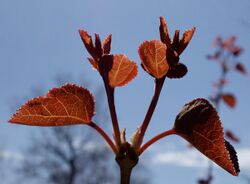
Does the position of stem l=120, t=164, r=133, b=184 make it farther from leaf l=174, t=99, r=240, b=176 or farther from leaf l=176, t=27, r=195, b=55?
leaf l=176, t=27, r=195, b=55

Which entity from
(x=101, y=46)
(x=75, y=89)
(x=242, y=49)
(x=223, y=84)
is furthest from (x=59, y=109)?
(x=242, y=49)

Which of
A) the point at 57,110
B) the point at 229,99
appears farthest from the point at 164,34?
the point at 229,99

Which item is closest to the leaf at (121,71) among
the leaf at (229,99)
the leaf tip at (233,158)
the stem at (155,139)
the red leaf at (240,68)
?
the stem at (155,139)

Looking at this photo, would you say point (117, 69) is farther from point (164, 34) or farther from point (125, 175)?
point (125, 175)

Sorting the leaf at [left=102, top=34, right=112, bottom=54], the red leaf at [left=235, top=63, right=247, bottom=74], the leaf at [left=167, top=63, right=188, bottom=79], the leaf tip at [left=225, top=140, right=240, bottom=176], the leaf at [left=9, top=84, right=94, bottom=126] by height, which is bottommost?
the red leaf at [left=235, top=63, right=247, bottom=74]

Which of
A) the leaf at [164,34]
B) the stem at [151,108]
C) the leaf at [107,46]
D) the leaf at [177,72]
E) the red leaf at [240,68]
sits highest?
the leaf at [107,46]

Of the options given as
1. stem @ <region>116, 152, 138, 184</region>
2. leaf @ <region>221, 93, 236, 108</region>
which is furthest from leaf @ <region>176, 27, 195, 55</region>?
leaf @ <region>221, 93, 236, 108</region>

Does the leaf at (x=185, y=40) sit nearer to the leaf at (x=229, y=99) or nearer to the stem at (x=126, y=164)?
the stem at (x=126, y=164)
